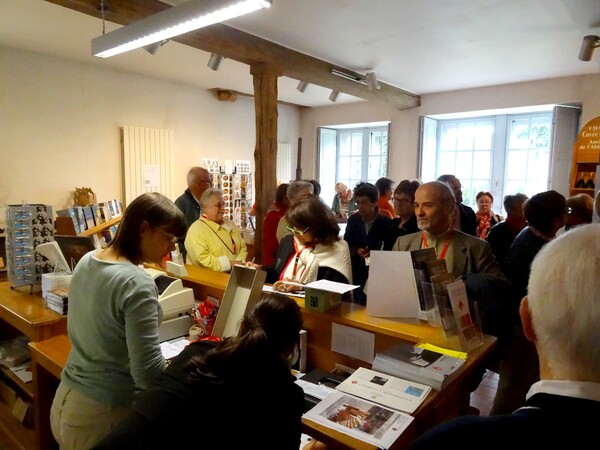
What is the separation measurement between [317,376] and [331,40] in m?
3.49

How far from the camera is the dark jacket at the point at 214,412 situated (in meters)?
0.88

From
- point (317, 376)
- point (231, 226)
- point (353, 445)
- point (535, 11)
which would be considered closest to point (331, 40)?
point (535, 11)

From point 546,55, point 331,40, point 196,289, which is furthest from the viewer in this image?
point 546,55

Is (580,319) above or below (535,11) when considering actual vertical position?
below

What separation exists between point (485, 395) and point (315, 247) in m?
1.90

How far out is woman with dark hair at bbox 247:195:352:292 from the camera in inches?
89.3

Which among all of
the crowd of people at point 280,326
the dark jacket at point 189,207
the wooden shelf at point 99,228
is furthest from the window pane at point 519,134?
the wooden shelf at point 99,228

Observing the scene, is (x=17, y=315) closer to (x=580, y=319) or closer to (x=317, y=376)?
(x=317, y=376)

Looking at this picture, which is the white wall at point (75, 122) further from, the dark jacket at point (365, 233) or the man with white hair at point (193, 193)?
the dark jacket at point (365, 233)

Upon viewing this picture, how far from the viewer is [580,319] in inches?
26.6

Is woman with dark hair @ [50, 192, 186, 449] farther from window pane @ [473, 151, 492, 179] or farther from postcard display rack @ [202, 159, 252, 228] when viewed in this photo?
window pane @ [473, 151, 492, 179]

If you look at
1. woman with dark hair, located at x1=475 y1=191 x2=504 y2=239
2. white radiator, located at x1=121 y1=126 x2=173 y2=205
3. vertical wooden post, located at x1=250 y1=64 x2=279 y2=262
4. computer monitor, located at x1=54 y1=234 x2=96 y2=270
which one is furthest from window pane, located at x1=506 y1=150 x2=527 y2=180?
computer monitor, located at x1=54 y1=234 x2=96 y2=270

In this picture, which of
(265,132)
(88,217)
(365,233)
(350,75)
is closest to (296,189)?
(365,233)

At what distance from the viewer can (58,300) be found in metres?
2.14
